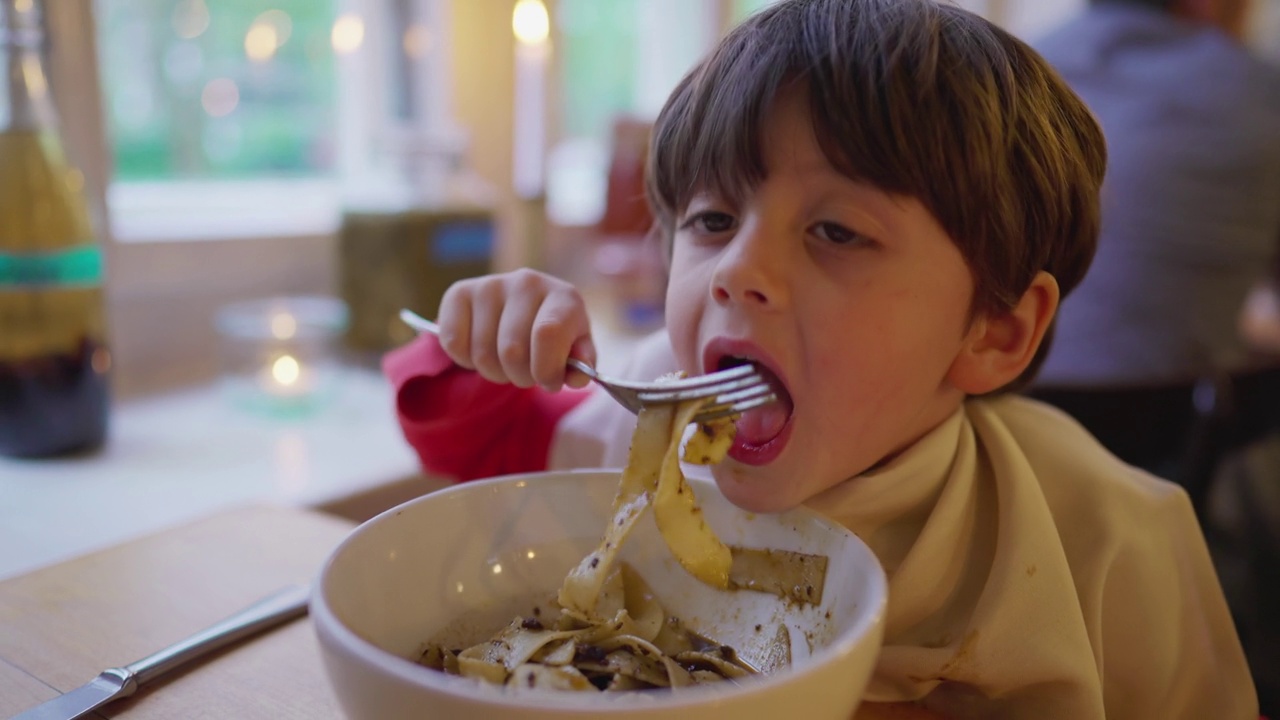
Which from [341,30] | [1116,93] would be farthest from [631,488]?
[1116,93]

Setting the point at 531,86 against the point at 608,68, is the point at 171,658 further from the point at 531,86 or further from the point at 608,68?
the point at 608,68

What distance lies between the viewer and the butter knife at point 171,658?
49cm

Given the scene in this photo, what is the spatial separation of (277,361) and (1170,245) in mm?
1482

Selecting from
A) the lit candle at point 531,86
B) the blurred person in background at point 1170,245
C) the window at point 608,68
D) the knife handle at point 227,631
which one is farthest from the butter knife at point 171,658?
the window at point 608,68

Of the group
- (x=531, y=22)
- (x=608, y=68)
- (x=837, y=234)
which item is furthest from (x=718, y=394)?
(x=608, y=68)

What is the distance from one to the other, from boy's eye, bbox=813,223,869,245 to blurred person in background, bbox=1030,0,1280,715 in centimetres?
103

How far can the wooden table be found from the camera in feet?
1.70

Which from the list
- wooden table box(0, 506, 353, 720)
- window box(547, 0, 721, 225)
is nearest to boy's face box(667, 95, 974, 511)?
wooden table box(0, 506, 353, 720)

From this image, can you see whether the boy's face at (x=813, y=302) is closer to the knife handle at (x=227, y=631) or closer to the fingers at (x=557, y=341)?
the fingers at (x=557, y=341)

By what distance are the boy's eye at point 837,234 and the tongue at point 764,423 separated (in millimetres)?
110

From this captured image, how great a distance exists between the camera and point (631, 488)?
551 millimetres

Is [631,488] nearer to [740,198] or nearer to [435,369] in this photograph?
[740,198]

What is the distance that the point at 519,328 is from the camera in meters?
0.70

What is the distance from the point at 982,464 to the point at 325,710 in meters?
0.49
